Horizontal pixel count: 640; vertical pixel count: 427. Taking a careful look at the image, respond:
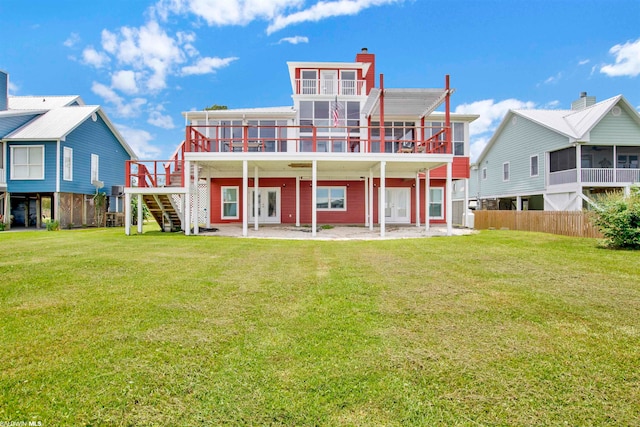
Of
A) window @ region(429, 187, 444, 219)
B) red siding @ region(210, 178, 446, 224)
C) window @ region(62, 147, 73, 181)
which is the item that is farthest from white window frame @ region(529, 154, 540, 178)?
window @ region(62, 147, 73, 181)

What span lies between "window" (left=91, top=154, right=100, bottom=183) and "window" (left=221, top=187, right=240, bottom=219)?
8855mm

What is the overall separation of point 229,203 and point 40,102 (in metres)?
16.0

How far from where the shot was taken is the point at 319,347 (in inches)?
121

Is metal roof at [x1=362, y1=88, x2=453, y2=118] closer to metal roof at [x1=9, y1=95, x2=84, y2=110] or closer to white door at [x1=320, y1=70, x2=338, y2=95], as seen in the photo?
A: white door at [x1=320, y1=70, x2=338, y2=95]

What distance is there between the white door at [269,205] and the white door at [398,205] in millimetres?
6190

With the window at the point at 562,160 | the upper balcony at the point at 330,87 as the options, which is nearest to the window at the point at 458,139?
the upper balcony at the point at 330,87

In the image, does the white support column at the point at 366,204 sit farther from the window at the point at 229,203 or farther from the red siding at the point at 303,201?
the window at the point at 229,203

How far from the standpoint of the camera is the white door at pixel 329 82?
20656 millimetres

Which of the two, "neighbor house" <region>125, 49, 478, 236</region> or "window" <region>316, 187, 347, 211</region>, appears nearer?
"neighbor house" <region>125, 49, 478, 236</region>

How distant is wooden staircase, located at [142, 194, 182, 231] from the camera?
42.9 feet

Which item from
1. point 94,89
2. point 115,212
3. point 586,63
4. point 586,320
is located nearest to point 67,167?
point 115,212

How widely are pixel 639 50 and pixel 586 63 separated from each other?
556 cm

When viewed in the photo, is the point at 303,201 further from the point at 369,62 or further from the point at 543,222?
the point at 543,222

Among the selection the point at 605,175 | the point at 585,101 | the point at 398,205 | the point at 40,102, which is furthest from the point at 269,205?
the point at 585,101
